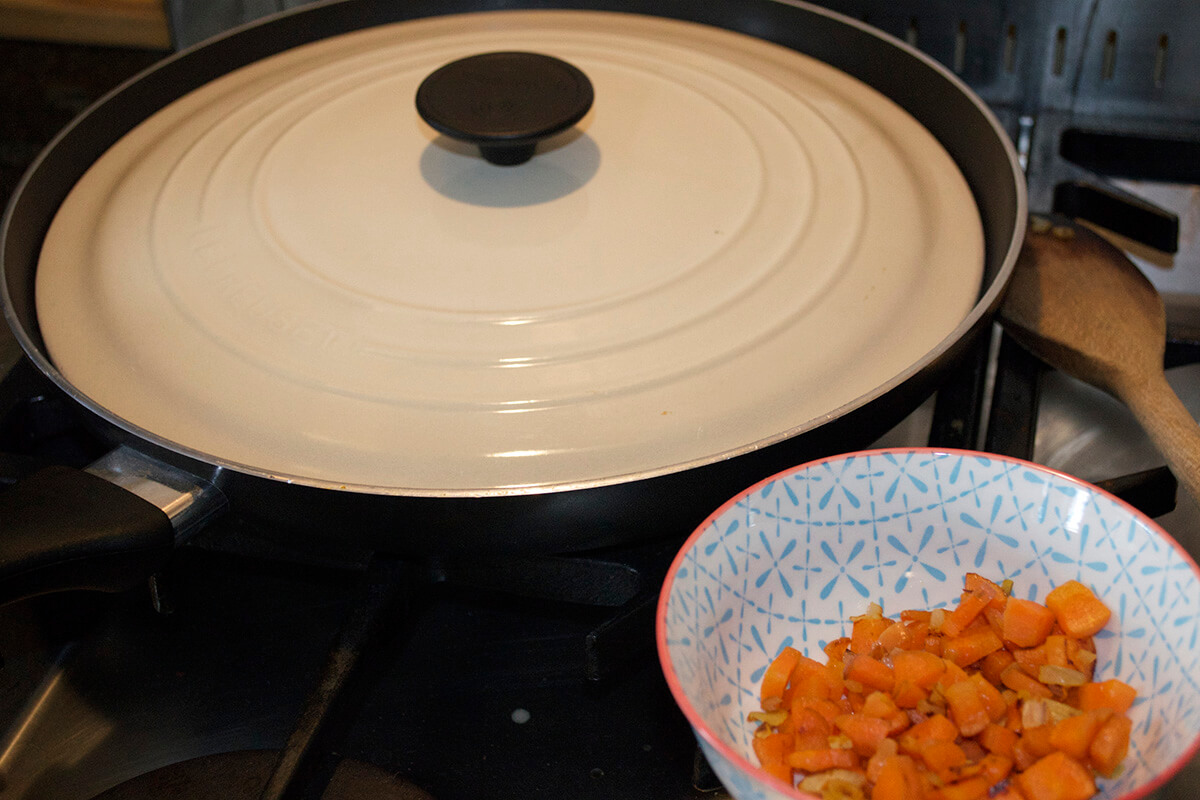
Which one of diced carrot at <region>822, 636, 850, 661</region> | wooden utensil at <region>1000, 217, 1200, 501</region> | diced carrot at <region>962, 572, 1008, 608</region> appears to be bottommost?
diced carrot at <region>822, 636, 850, 661</region>

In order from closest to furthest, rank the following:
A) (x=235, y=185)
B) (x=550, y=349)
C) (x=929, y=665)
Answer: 1. (x=929, y=665)
2. (x=550, y=349)
3. (x=235, y=185)

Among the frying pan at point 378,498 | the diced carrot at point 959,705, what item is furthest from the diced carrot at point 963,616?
the frying pan at point 378,498

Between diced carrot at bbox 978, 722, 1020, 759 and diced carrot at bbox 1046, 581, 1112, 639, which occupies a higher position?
diced carrot at bbox 1046, 581, 1112, 639

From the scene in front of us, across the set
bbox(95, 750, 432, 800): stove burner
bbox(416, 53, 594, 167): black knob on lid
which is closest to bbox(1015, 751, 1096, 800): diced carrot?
bbox(95, 750, 432, 800): stove burner

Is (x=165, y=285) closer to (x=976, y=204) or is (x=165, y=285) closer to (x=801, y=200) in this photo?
(x=801, y=200)

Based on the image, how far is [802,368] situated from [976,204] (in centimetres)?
26

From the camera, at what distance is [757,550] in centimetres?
52

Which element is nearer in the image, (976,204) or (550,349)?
(550,349)

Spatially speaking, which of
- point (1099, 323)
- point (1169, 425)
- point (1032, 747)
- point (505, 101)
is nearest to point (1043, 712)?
point (1032, 747)

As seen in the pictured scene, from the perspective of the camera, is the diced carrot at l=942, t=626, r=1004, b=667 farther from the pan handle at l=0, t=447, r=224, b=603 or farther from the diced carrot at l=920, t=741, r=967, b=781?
the pan handle at l=0, t=447, r=224, b=603

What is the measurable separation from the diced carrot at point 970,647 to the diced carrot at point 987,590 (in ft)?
0.06

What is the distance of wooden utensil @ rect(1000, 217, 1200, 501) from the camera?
2.13ft

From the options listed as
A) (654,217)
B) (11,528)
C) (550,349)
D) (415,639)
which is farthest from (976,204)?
(11,528)

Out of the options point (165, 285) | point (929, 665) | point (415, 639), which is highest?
point (165, 285)
